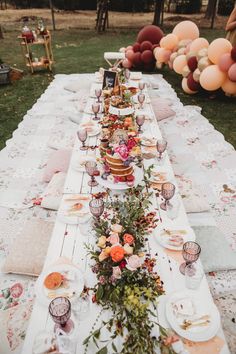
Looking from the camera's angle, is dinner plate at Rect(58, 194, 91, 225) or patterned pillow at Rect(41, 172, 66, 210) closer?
dinner plate at Rect(58, 194, 91, 225)

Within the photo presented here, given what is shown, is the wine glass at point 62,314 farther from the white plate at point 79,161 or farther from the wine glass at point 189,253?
the white plate at point 79,161

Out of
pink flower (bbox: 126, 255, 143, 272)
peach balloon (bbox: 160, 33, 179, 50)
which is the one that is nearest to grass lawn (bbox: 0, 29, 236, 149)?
peach balloon (bbox: 160, 33, 179, 50)

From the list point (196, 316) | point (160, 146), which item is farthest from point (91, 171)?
point (196, 316)

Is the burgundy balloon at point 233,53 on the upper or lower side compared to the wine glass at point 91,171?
upper

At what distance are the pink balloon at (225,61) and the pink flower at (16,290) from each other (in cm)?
529

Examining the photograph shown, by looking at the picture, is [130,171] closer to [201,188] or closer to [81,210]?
[81,210]

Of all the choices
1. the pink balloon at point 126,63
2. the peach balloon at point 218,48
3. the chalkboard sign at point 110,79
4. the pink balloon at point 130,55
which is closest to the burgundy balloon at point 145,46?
the pink balloon at point 130,55

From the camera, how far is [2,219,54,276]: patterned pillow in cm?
279

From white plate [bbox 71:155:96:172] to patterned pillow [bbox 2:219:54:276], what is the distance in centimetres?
69

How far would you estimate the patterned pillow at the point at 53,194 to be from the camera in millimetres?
3572

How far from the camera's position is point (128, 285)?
194 centimetres

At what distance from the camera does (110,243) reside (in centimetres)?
212

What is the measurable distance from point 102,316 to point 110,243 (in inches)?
18.4

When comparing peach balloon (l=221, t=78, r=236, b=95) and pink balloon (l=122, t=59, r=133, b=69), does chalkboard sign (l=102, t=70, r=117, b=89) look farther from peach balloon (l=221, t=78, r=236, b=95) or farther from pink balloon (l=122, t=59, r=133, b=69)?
pink balloon (l=122, t=59, r=133, b=69)
